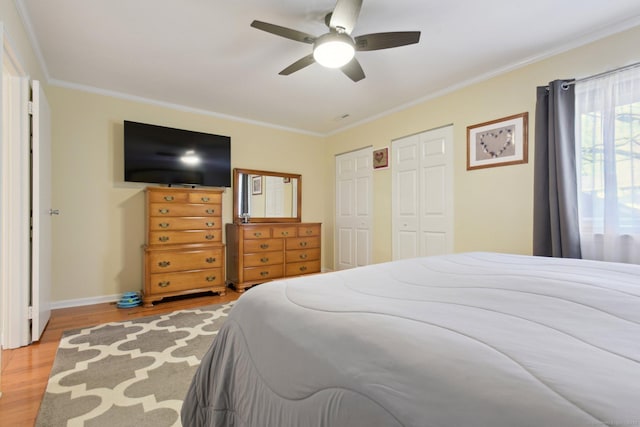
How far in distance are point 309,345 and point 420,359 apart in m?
0.28

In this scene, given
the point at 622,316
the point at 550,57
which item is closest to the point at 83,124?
the point at 622,316

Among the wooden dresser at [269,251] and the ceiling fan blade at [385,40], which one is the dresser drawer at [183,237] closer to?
the wooden dresser at [269,251]

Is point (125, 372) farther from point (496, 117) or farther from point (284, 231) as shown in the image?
point (496, 117)

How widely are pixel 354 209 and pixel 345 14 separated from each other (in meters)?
3.15

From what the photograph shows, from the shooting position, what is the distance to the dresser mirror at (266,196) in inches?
171

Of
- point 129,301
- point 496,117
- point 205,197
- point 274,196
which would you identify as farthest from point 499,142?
point 129,301

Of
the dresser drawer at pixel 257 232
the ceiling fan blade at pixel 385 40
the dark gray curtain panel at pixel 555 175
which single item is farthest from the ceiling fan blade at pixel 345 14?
the dresser drawer at pixel 257 232

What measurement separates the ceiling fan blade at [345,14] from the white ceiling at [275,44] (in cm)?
25

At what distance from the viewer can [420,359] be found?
22.5 inches

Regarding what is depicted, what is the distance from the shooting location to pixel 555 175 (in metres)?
2.45

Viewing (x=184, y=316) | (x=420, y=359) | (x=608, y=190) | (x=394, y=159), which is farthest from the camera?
(x=394, y=159)

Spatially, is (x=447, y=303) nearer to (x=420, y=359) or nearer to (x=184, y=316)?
(x=420, y=359)

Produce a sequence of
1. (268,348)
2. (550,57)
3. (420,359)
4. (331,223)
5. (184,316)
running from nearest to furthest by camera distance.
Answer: (420,359) < (268,348) < (550,57) < (184,316) < (331,223)

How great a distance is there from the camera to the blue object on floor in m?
3.23
